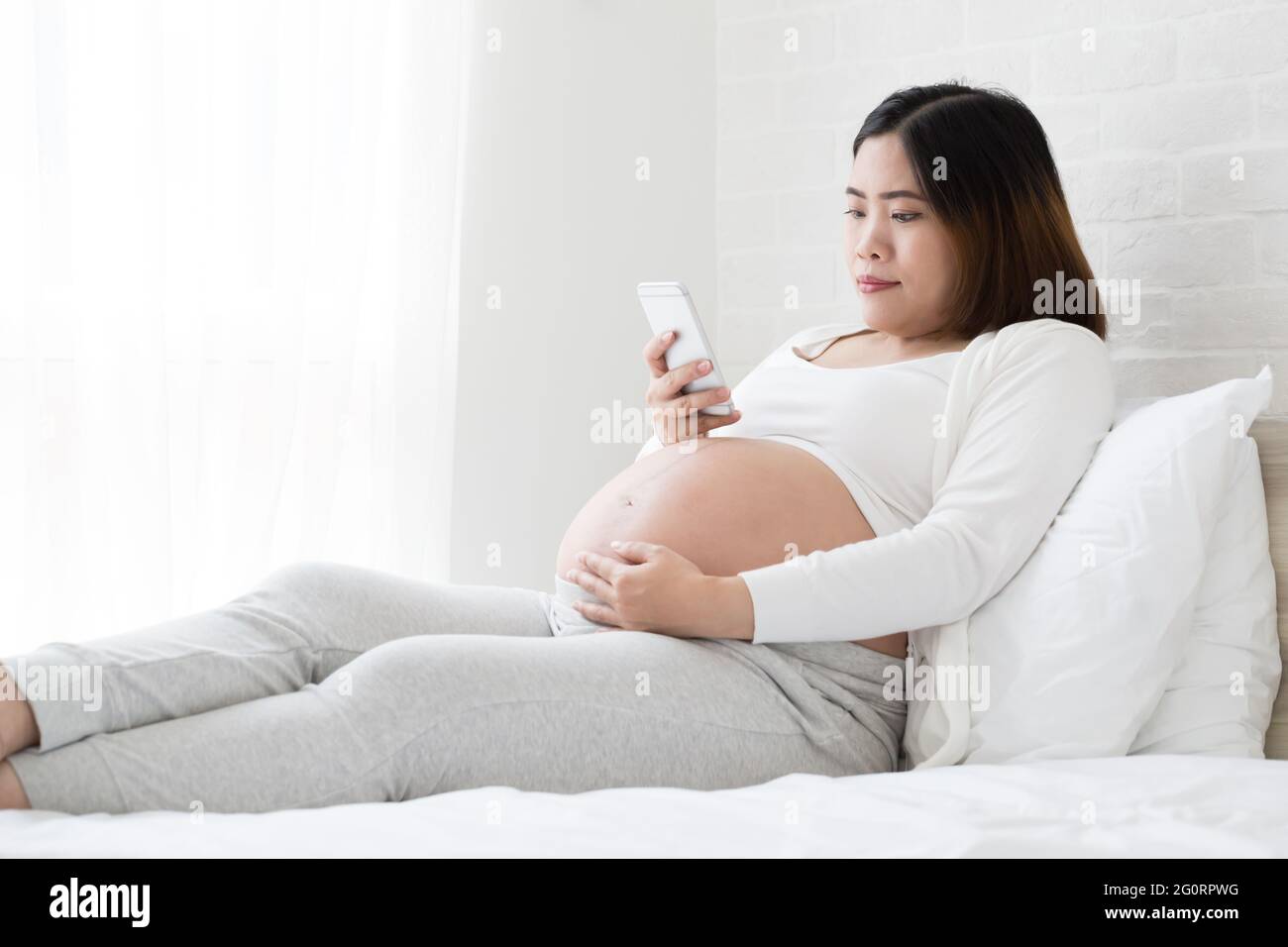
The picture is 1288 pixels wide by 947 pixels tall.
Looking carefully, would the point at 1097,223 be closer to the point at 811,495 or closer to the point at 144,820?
the point at 811,495

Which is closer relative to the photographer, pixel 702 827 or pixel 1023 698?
pixel 702 827

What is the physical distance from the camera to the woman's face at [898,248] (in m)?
1.50

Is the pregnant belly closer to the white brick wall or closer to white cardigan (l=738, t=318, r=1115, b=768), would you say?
white cardigan (l=738, t=318, r=1115, b=768)

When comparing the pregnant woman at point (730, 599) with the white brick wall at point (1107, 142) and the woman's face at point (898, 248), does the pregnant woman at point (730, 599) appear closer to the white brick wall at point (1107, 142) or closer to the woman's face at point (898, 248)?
the woman's face at point (898, 248)

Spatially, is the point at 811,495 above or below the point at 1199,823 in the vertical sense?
above

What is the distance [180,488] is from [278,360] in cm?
24

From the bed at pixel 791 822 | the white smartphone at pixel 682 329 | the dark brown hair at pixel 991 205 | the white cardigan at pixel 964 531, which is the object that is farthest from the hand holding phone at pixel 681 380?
the bed at pixel 791 822

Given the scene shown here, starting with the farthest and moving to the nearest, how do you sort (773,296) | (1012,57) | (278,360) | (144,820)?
(773,296) < (1012,57) < (278,360) < (144,820)

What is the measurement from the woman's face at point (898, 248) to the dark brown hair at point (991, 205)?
15 millimetres

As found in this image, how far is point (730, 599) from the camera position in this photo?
1217mm

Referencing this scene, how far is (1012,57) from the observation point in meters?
1.93

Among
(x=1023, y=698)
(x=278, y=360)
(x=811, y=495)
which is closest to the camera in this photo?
(x=1023, y=698)

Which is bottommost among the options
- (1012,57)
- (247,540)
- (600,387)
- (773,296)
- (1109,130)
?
(247,540)

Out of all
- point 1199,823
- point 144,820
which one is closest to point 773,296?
point 1199,823
